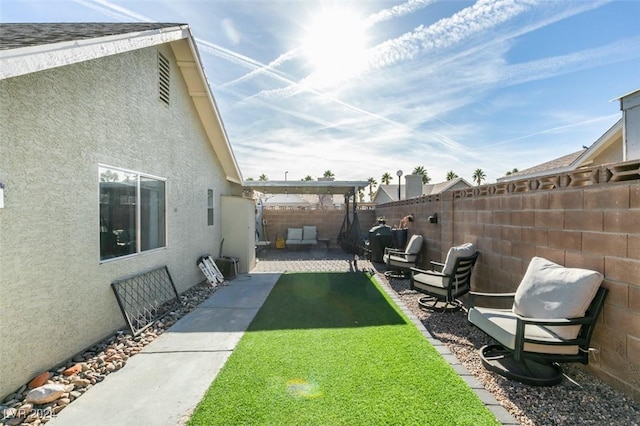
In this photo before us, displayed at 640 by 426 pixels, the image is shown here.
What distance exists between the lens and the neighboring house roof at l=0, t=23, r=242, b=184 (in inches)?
100

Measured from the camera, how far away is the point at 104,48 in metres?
3.48

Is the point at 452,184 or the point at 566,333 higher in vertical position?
the point at 452,184

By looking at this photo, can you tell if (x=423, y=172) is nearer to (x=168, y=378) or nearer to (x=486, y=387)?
(x=486, y=387)

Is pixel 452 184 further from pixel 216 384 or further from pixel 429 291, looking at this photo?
pixel 216 384

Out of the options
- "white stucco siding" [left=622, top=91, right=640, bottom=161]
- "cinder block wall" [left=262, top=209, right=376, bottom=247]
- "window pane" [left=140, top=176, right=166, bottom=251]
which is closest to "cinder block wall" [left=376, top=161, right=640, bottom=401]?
"white stucco siding" [left=622, top=91, right=640, bottom=161]

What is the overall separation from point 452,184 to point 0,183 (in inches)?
1115

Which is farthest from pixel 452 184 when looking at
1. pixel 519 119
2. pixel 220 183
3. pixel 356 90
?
pixel 220 183

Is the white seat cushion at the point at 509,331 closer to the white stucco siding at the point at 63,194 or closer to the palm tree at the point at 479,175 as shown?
the white stucco siding at the point at 63,194

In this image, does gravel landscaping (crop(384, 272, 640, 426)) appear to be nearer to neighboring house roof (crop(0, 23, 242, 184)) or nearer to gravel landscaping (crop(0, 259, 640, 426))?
gravel landscaping (crop(0, 259, 640, 426))

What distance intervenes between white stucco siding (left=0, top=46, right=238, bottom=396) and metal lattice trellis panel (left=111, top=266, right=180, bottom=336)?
15 cm

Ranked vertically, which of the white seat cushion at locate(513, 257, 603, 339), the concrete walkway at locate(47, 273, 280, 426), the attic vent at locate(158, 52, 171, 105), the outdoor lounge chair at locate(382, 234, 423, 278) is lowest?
the concrete walkway at locate(47, 273, 280, 426)

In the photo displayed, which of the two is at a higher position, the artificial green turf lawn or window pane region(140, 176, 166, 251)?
window pane region(140, 176, 166, 251)

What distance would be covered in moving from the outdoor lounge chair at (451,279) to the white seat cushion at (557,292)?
1378 mm

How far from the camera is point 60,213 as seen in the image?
338 cm
